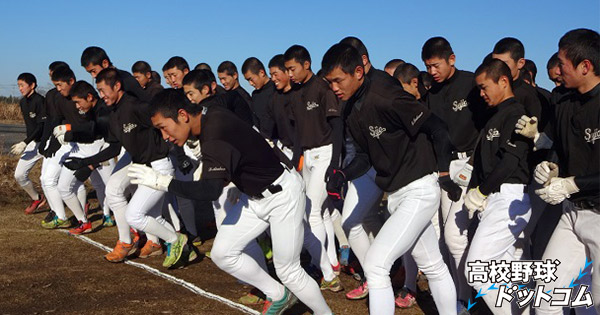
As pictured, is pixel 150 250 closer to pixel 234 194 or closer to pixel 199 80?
pixel 199 80

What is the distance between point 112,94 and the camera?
7707 millimetres

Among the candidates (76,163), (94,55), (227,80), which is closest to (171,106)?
(76,163)

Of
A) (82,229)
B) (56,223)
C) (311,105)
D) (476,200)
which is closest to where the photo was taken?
(476,200)

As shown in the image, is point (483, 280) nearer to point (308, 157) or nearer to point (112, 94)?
point (308, 157)

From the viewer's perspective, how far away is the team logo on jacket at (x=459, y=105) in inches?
251

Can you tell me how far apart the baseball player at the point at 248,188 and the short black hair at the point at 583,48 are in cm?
241

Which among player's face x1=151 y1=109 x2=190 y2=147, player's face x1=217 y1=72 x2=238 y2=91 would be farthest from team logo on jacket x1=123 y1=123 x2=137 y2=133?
player's face x1=217 y1=72 x2=238 y2=91

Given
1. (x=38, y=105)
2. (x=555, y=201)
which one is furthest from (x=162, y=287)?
(x=38, y=105)

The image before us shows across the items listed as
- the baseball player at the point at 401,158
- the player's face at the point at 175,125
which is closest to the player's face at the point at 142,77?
the player's face at the point at 175,125

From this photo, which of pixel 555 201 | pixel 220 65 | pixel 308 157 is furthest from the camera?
pixel 220 65

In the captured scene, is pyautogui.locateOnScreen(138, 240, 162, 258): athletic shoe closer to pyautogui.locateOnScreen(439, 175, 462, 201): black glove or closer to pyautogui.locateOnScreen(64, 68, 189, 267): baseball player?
pyautogui.locateOnScreen(64, 68, 189, 267): baseball player

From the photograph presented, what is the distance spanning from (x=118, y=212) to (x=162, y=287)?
5.81 ft

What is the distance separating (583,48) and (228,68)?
22.1 ft

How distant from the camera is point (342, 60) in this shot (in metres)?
4.97
